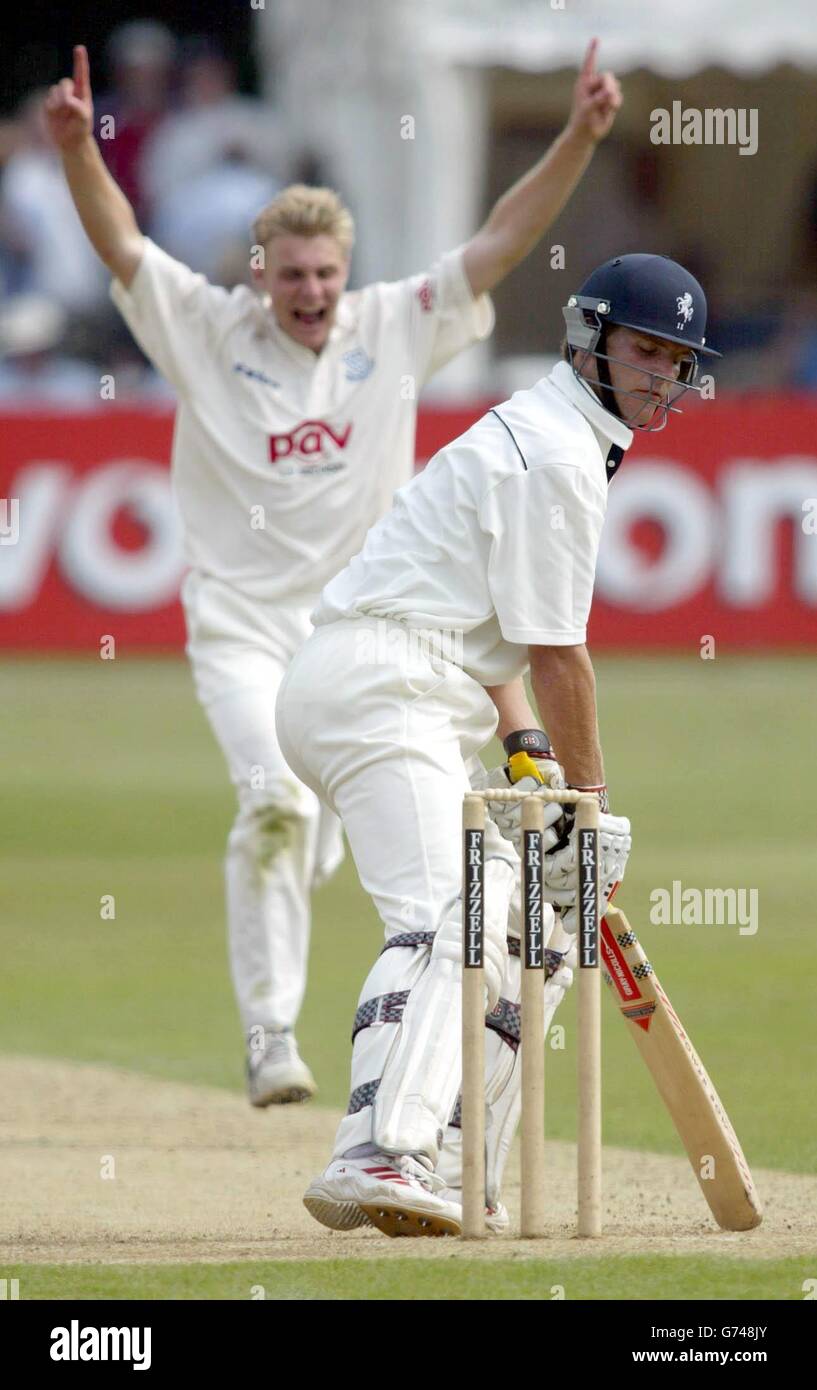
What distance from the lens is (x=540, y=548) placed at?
14.6ft

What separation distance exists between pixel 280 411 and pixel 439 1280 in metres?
3.36

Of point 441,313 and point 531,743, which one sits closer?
point 531,743

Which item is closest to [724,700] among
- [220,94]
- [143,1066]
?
[220,94]

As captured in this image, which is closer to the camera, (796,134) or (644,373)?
(644,373)

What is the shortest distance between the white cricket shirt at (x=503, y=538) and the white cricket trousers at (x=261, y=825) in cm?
164

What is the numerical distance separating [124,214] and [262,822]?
5.89 feet

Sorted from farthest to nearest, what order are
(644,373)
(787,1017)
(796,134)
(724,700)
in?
(796,134) → (724,700) → (787,1017) → (644,373)

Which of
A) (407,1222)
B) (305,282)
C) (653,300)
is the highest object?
(305,282)

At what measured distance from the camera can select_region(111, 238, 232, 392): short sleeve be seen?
6754 millimetres

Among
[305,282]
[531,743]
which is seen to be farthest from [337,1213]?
[305,282]

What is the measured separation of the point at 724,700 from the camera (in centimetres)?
1452

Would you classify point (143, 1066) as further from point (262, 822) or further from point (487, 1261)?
point (487, 1261)

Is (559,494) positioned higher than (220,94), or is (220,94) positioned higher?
(220,94)

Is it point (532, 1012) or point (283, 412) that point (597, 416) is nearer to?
point (532, 1012)
